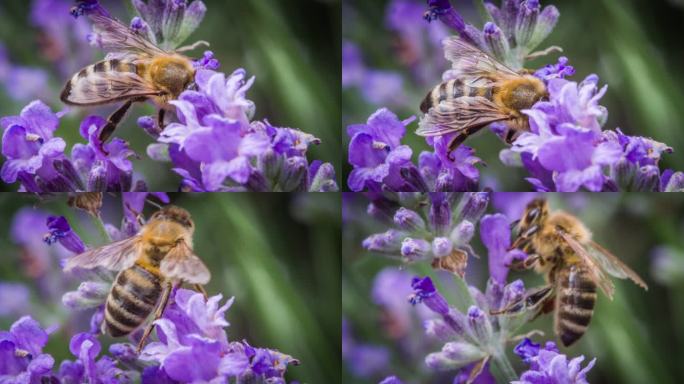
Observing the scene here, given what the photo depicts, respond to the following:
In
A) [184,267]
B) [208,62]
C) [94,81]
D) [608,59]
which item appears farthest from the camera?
[608,59]

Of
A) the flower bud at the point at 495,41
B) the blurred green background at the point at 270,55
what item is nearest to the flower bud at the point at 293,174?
the blurred green background at the point at 270,55

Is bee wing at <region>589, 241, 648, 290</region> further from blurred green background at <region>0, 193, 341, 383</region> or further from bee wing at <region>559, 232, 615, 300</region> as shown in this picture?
blurred green background at <region>0, 193, 341, 383</region>

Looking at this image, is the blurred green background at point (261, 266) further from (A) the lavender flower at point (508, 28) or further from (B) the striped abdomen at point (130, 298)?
(A) the lavender flower at point (508, 28)

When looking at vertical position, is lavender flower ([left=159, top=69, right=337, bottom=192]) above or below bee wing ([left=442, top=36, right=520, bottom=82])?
below

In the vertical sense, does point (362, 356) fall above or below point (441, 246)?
below

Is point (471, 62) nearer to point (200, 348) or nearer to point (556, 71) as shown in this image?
point (556, 71)

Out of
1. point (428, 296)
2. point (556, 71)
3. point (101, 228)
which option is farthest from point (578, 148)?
point (101, 228)

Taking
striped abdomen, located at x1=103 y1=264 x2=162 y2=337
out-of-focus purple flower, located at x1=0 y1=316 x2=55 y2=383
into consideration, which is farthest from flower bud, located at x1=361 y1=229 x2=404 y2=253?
out-of-focus purple flower, located at x1=0 y1=316 x2=55 y2=383
